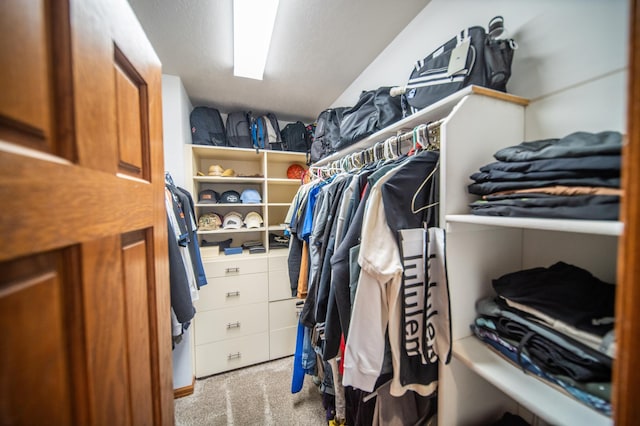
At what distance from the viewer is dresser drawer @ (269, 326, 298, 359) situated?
6.23 ft

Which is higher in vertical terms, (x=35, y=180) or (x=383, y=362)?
(x=35, y=180)

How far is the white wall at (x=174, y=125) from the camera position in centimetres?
165

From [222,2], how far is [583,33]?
1.46 m

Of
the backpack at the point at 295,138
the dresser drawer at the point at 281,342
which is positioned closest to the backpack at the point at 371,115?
the backpack at the point at 295,138

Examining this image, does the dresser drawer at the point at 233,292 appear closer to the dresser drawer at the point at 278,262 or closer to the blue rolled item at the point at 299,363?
the dresser drawer at the point at 278,262

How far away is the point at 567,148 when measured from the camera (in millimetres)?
484

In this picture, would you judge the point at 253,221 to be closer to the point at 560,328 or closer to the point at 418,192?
the point at 418,192

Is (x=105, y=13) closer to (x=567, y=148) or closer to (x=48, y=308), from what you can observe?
(x=48, y=308)

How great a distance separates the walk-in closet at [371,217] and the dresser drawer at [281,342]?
29 centimetres

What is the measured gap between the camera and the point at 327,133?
1.74m

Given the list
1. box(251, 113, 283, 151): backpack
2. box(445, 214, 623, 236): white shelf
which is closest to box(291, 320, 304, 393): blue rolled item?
box(445, 214, 623, 236): white shelf

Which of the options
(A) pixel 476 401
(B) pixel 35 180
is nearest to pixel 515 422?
(A) pixel 476 401

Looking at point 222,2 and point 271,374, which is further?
point 271,374

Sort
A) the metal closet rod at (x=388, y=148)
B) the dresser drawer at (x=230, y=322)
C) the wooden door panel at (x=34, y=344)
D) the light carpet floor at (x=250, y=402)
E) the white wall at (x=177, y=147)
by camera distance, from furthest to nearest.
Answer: the dresser drawer at (x=230, y=322)
the white wall at (x=177, y=147)
the light carpet floor at (x=250, y=402)
the metal closet rod at (x=388, y=148)
the wooden door panel at (x=34, y=344)
